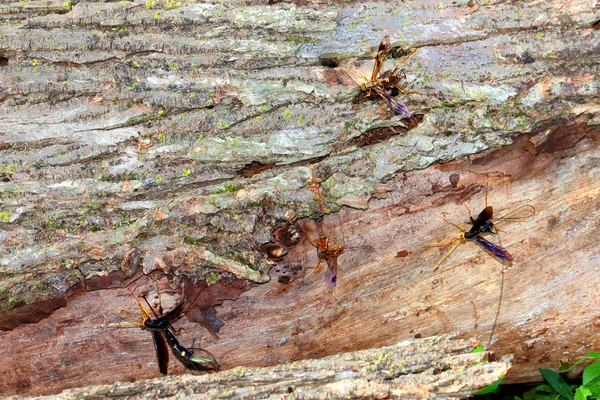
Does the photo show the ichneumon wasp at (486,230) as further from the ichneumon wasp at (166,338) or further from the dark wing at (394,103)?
the ichneumon wasp at (166,338)

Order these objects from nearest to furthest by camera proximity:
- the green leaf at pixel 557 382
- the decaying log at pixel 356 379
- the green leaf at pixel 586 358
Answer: the decaying log at pixel 356 379 < the green leaf at pixel 586 358 < the green leaf at pixel 557 382

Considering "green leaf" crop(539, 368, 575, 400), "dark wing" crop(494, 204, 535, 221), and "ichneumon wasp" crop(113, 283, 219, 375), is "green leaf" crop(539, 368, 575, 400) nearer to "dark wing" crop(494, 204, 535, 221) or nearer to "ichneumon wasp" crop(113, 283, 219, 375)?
"dark wing" crop(494, 204, 535, 221)

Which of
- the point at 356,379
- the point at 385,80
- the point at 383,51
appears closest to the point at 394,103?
the point at 385,80

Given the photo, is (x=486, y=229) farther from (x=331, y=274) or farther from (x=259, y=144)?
(x=259, y=144)

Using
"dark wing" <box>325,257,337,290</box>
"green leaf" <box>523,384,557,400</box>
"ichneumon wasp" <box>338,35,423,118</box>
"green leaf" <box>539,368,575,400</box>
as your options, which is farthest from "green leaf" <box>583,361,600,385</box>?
"ichneumon wasp" <box>338,35,423,118</box>

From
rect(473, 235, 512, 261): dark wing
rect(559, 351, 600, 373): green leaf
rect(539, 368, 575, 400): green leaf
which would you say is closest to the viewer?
rect(473, 235, 512, 261): dark wing

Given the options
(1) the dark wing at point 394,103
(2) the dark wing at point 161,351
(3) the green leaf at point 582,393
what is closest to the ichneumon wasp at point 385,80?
(1) the dark wing at point 394,103

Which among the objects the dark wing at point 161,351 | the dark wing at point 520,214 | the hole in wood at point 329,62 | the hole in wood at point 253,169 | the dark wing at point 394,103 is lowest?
the dark wing at point 161,351
